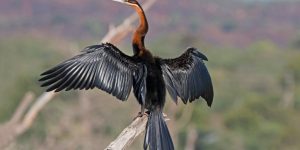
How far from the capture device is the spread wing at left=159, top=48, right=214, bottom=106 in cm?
668

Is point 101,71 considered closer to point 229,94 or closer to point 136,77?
point 136,77

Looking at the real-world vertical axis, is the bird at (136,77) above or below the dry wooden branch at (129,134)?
above

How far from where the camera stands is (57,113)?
811 inches

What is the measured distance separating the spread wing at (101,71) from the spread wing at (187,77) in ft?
1.02

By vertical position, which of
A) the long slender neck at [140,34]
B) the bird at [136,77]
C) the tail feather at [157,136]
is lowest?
the tail feather at [157,136]

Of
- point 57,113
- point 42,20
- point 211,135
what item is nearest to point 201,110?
point 211,135

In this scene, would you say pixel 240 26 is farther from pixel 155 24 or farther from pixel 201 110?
pixel 201 110

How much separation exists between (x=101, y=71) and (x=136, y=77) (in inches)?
10.1

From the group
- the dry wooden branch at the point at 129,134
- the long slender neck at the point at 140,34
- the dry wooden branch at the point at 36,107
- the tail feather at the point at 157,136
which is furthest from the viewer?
the dry wooden branch at the point at 36,107

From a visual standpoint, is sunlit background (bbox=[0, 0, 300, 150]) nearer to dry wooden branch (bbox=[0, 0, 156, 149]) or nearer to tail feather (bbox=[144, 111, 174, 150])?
dry wooden branch (bbox=[0, 0, 156, 149])

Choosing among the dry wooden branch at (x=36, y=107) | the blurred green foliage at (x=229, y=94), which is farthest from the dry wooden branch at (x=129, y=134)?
the blurred green foliage at (x=229, y=94)

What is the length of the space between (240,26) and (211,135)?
41940 mm

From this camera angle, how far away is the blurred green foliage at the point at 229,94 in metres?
24.7

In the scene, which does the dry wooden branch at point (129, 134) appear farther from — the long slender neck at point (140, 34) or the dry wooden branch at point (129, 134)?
the long slender neck at point (140, 34)
